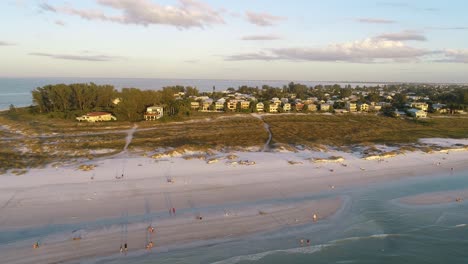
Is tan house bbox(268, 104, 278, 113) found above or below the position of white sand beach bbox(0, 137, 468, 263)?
above

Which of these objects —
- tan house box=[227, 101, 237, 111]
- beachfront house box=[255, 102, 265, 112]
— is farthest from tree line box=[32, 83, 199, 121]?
beachfront house box=[255, 102, 265, 112]

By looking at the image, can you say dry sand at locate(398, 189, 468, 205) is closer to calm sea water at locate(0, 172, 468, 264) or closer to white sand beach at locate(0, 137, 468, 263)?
calm sea water at locate(0, 172, 468, 264)

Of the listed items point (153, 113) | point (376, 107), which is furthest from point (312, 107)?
point (153, 113)

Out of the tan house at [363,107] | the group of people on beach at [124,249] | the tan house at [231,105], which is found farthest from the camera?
the tan house at [363,107]

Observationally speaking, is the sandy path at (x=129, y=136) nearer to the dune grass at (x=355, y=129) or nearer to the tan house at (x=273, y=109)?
the dune grass at (x=355, y=129)

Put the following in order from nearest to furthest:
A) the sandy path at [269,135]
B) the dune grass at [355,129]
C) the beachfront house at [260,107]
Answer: the sandy path at [269,135]
the dune grass at [355,129]
the beachfront house at [260,107]

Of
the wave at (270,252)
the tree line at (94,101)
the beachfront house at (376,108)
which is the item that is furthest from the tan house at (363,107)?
the wave at (270,252)

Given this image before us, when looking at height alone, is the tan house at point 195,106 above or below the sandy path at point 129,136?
above

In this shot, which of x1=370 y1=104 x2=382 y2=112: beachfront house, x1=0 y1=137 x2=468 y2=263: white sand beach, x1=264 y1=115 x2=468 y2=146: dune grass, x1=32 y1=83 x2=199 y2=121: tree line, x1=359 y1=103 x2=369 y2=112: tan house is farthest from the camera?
x1=370 y1=104 x2=382 y2=112: beachfront house
